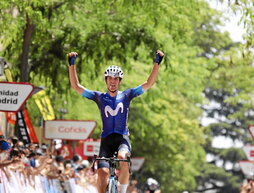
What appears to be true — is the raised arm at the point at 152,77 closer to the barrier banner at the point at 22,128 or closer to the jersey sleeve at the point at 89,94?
the jersey sleeve at the point at 89,94

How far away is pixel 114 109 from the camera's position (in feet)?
54.1

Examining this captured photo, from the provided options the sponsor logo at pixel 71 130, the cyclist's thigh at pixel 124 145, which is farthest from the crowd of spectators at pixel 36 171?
the cyclist's thigh at pixel 124 145

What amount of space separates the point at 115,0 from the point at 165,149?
27.7 m

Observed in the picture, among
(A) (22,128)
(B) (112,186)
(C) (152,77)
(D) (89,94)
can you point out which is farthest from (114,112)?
(A) (22,128)

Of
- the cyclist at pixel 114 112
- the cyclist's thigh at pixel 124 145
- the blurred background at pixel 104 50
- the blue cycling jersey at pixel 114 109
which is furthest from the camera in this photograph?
the blurred background at pixel 104 50

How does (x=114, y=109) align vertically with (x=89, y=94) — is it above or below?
below

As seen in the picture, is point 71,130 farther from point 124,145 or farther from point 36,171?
point 124,145

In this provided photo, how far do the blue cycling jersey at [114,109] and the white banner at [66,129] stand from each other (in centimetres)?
1482

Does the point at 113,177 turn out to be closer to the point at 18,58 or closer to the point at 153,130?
the point at 18,58

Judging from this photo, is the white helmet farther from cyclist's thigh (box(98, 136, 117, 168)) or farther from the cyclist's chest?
cyclist's thigh (box(98, 136, 117, 168))

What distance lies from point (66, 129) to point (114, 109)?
15115 millimetres

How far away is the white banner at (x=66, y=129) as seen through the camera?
31.3 metres

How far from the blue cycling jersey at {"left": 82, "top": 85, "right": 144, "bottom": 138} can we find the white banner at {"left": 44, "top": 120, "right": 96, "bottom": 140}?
48.6 ft

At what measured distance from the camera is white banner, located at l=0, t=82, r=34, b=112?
20328 mm
